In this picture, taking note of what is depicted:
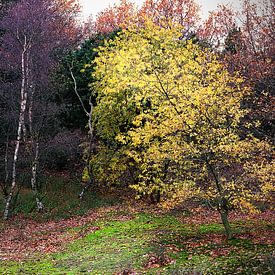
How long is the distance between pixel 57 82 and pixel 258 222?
1592 cm

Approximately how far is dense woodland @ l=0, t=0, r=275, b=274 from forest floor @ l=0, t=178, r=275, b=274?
33.6 inches

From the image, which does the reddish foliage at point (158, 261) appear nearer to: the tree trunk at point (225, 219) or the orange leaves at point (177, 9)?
the tree trunk at point (225, 219)

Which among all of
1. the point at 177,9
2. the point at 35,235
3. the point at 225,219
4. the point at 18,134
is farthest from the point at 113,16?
the point at 225,219

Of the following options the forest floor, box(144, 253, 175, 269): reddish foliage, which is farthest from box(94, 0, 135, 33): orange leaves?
box(144, 253, 175, 269): reddish foliage

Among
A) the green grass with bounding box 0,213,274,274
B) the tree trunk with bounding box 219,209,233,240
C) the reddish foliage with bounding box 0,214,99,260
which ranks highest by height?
the tree trunk with bounding box 219,209,233,240

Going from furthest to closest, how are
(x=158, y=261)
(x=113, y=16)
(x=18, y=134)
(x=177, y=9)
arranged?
(x=113, y=16), (x=177, y=9), (x=18, y=134), (x=158, y=261)

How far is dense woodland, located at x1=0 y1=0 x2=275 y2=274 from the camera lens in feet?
40.1

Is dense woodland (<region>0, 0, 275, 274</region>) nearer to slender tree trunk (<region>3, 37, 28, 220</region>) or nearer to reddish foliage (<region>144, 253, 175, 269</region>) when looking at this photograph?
slender tree trunk (<region>3, 37, 28, 220</region>)

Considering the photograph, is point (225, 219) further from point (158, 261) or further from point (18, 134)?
point (18, 134)

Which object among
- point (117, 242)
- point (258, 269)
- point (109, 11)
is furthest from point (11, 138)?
point (109, 11)

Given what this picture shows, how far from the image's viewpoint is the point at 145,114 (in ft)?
53.2

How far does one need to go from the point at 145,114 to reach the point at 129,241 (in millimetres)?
5135

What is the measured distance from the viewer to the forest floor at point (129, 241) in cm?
1057

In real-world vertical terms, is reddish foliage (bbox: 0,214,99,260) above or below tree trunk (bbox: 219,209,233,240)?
below
